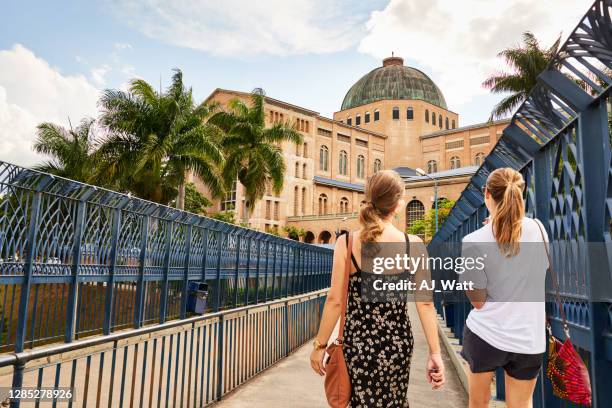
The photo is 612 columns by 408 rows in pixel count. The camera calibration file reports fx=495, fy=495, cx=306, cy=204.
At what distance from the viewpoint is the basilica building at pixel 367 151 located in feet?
210

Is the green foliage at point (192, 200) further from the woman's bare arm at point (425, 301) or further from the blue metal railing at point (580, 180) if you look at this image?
the woman's bare arm at point (425, 301)

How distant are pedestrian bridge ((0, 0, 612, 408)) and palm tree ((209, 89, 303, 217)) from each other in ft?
50.7

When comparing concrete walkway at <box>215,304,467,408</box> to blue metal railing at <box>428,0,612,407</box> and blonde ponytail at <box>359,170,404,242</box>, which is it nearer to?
blue metal railing at <box>428,0,612,407</box>

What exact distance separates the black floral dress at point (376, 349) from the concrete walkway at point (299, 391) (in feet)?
9.97

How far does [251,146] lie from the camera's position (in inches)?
1253

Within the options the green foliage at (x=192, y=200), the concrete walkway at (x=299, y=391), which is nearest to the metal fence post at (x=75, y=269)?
the concrete walkway at (x=299, y=391)

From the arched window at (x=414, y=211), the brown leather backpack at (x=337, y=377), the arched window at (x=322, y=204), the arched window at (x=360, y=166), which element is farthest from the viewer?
the arched window at (x=360, y=166)

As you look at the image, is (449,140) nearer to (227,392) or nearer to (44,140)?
(44,140)

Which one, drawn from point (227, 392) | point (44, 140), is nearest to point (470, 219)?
point (227, 392)

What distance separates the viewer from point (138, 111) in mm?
23125

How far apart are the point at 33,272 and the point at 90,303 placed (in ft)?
7.78

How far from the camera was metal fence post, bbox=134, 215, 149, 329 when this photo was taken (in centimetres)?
984

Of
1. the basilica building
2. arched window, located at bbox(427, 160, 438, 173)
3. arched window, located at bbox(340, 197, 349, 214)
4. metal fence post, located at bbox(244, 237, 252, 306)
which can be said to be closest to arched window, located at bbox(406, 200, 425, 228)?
the basilica building

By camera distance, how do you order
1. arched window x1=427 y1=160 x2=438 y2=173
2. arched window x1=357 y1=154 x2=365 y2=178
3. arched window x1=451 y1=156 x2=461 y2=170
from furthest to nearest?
arched window x1=427 y1=160 x2=438 y2=173
arched window x1=357 y1=154 x2=365 y2=178
arched window x1=451 y1=156 x2=461 y2=170
